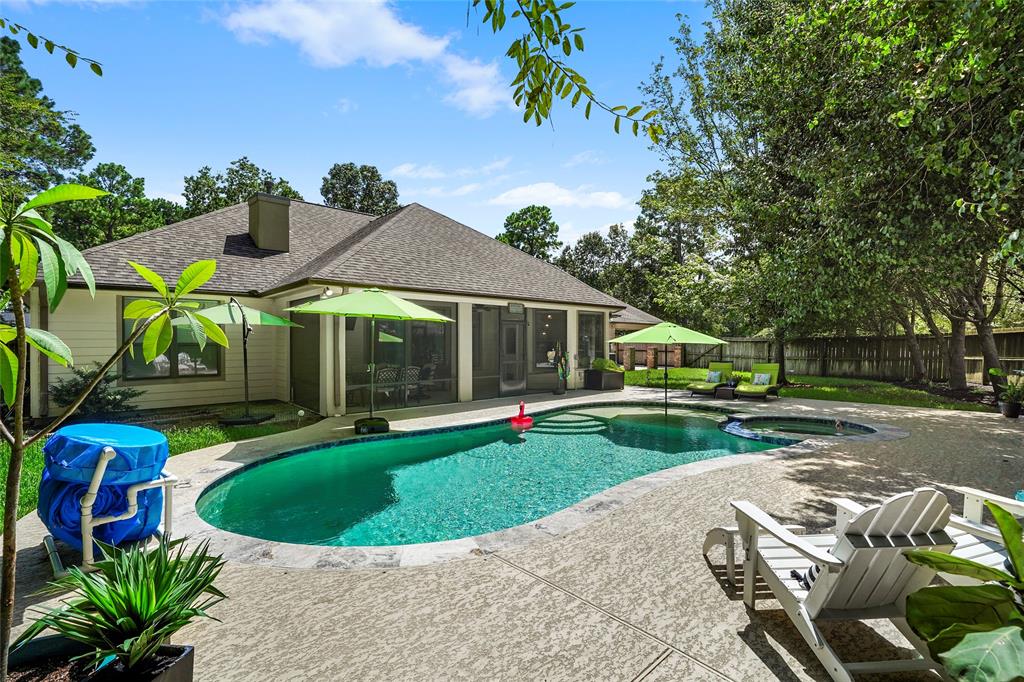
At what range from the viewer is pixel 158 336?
68.6 inches

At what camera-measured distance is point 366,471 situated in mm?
7996

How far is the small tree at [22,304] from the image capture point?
1.29 meters

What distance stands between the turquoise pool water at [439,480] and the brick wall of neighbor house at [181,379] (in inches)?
248

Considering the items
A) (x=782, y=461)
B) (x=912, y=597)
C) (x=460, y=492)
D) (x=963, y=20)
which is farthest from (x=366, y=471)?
(x=963, y=20)

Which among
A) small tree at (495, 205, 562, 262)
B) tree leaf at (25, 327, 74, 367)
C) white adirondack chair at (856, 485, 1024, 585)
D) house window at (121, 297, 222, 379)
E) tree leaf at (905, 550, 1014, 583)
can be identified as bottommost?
white adirondack chair at (856, 485, 1024, 585)

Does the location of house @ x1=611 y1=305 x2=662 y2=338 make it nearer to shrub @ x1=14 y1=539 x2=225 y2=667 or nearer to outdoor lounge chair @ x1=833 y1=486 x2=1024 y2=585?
outdoor lounge chair @ x1=833 y1=486 x2=1024 y2=585

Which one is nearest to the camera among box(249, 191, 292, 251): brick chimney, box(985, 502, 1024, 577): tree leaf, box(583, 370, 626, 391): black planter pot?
box(985, 502, 1024, 577): tree leaf

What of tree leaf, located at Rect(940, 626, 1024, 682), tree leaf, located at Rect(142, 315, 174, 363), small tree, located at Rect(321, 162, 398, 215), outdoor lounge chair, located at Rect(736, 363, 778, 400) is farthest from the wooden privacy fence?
small tree, located at Rect(321, 162, 398, 215)

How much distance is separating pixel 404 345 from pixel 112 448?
9.25 m

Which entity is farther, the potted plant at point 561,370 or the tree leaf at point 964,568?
the potted plant at point 561,370

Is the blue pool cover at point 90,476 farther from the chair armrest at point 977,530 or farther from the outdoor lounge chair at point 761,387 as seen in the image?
the outdoor lounge chair at point 761,387

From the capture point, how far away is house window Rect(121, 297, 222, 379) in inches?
466

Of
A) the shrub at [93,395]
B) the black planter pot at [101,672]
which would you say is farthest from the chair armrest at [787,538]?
the shrub at [93,395]

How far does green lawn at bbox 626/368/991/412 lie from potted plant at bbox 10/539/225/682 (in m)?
16.3
